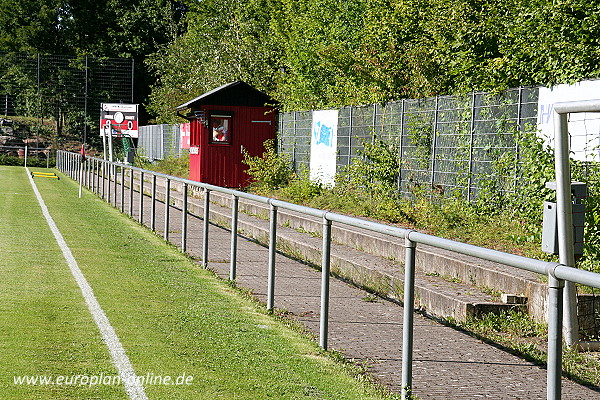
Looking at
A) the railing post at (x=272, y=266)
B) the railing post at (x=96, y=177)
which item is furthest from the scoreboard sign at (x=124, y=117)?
the railing post at (x=272, y=266)

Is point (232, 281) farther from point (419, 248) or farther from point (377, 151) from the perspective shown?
point (377, 151)

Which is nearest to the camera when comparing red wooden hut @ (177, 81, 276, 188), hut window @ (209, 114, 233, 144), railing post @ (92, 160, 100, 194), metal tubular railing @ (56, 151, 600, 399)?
metal tubular railing @ (56, 151, 600, 399)

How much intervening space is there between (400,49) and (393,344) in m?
15.9

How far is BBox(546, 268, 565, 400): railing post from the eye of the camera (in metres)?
4.04

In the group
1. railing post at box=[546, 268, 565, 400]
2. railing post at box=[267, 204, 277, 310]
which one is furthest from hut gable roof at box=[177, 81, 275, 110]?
railing post at box=[546, 268, 565, 400]

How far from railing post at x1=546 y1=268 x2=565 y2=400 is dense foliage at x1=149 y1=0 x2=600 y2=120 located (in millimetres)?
8641

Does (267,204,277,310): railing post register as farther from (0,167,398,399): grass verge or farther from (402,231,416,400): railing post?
(402,231,416,400): railing post

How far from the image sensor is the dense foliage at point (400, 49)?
1383 centimetres

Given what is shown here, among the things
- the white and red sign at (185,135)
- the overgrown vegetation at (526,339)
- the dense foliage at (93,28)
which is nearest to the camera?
the overgrown vegetation at (526,339)

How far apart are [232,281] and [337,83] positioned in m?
19.0

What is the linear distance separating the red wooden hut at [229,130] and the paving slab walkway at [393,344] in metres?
14.6

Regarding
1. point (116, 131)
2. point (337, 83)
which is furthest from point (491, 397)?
point (116, 131)

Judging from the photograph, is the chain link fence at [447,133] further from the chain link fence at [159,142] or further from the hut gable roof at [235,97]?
the chain link fence at [159,142]

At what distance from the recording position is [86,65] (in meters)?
59.3
